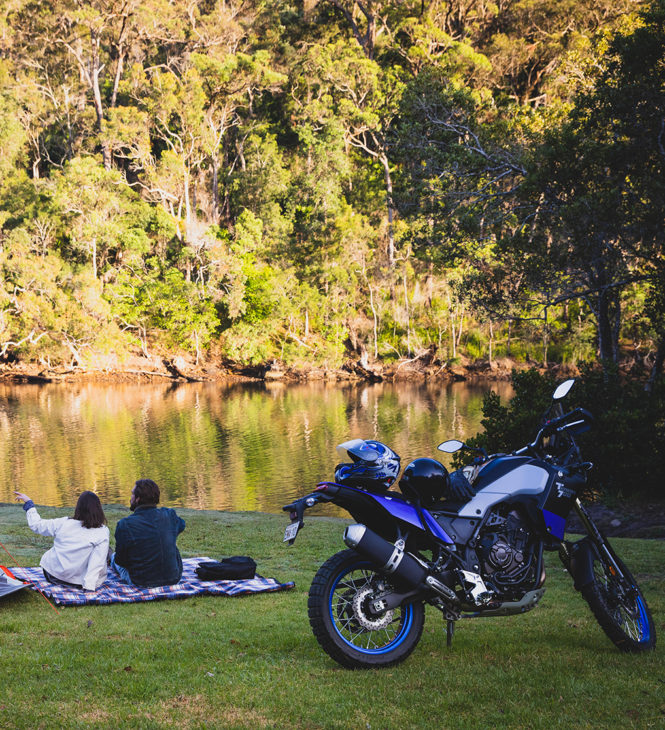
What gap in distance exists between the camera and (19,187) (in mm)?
52688

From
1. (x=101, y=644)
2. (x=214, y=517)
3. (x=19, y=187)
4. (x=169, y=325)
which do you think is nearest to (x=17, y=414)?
(x=169, y=325)

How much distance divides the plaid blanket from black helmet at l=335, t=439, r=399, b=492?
3241mm

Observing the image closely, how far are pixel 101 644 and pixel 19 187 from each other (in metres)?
53.8

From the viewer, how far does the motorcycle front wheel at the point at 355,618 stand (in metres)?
4.41

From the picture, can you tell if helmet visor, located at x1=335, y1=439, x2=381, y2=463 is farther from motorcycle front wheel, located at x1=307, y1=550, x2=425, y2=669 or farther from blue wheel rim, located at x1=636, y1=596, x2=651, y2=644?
blue wheel rim, located at x1=636, y1=596, x2=651, y2=644

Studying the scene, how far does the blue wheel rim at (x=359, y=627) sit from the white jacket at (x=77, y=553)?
328cm

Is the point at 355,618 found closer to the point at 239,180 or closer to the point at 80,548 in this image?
the point at 80,548

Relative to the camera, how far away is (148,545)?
23.6 feet

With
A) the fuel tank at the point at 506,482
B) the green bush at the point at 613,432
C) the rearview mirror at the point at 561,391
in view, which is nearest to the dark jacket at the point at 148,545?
the fuel tank at the point at 506,482

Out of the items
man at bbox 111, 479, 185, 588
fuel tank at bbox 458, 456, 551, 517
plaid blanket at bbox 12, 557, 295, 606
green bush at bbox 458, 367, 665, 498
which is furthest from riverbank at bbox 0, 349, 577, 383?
fuel tank at bbox 458, 456, 551, 517

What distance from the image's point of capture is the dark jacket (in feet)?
23.4

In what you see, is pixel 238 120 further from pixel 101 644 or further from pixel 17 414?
pixel 101 644

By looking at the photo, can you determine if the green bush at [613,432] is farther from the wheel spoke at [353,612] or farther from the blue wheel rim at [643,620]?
the wheel spoke at [353,612]

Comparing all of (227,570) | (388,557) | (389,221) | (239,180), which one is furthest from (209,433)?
(239,180)
